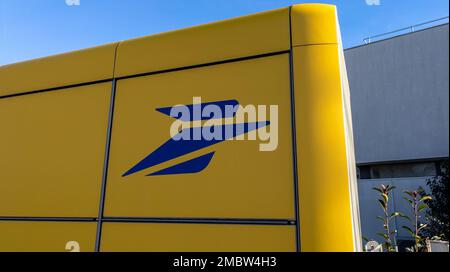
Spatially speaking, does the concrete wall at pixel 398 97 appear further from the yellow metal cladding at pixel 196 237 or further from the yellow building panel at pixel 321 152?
the yellow metal cladding at pixel 196 237

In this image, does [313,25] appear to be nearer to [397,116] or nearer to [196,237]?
[196,237]

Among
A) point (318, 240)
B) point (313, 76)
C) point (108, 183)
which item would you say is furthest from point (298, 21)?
point (108, 183)

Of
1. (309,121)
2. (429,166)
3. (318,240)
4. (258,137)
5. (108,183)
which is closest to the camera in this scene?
(318,240)

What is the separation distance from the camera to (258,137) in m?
2.31

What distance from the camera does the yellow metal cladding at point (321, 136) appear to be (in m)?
2.01

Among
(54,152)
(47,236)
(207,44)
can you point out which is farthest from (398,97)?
(47,236)

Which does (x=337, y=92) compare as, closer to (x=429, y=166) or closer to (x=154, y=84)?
(x=154, y=84)

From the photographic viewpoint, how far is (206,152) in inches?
94.7

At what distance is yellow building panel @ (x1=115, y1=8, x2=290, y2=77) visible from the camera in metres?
2.41

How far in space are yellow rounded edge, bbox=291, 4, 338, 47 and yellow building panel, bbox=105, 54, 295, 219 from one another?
0.19 metres

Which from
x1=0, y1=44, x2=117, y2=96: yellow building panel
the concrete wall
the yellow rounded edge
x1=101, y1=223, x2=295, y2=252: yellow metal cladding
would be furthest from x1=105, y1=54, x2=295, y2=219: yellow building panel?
the concrete wall

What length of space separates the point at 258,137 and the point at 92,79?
170cm

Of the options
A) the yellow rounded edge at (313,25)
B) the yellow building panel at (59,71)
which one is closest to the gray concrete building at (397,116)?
the yellow rounded edge at (313,25)

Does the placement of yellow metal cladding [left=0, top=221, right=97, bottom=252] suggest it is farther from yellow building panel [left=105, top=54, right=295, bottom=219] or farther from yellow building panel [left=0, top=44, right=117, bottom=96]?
yellow building panel [left=0, top=44, right=117, bottom=96]
